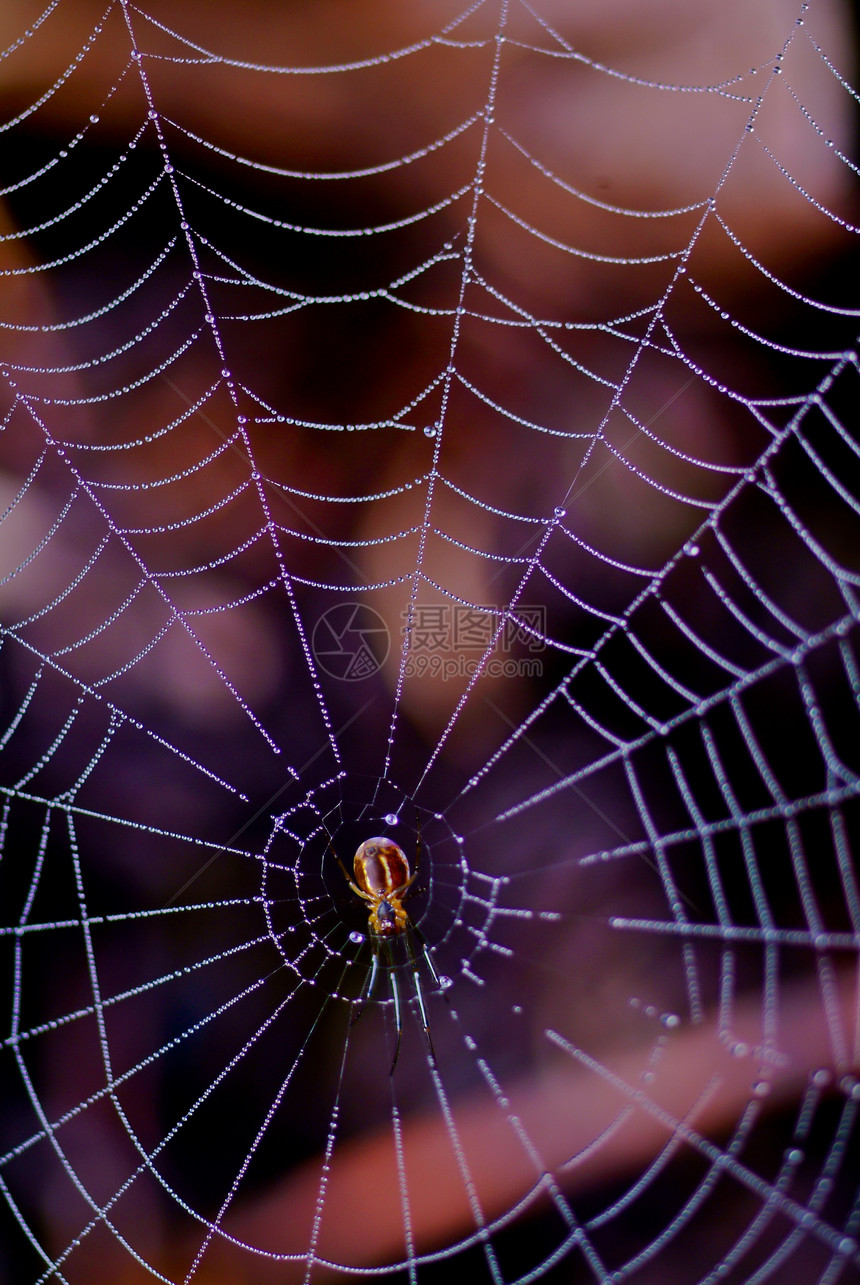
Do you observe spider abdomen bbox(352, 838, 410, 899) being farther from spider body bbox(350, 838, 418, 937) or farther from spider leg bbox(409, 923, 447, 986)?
spider leg bbox(409, 923, 447, 986)

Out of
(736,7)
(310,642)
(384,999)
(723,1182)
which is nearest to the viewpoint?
(736,7)

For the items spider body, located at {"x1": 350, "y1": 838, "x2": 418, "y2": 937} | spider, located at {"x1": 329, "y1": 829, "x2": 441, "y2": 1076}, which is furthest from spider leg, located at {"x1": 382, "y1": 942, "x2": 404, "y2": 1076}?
spider body, located at {"x1": 350, "y1": 838, "x2": 418, "y2": 937}

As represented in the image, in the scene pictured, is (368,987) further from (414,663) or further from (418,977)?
(414,663)

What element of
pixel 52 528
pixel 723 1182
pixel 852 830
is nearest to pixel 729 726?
pixel 852 830

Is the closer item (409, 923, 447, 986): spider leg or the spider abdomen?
the spider abdomen

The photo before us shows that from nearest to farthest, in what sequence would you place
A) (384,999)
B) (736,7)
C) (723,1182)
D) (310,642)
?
(736,7), (723,1182), (384,999), (310,642)

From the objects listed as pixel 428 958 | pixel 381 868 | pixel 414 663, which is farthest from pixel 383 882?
pixel 414 663

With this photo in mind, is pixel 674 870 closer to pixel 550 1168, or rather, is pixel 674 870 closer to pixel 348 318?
pixel 550 1168
